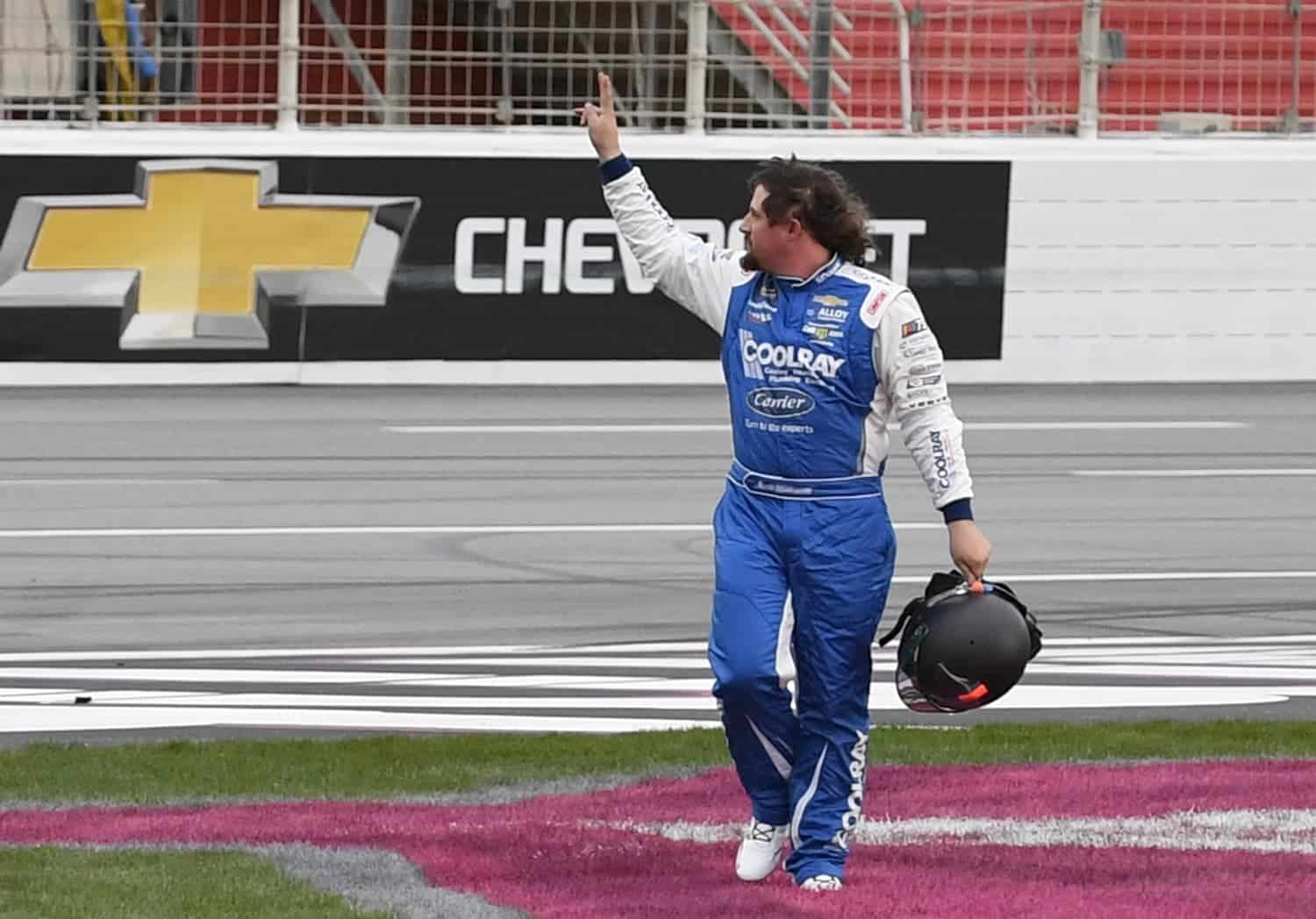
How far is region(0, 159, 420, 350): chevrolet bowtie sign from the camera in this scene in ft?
59.1

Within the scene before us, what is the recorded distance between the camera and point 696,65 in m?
19.7

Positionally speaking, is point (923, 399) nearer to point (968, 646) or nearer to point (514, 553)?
point (968, 646)

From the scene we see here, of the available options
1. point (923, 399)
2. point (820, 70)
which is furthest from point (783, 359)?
point (820, 70)

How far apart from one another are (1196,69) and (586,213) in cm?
521

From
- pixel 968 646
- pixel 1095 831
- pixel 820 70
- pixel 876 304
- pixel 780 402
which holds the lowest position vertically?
pixel 1095 831

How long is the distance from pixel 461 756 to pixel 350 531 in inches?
198

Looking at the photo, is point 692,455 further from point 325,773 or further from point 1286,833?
point 1286,833

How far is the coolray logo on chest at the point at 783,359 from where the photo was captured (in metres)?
6.20

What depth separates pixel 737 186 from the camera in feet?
63.7

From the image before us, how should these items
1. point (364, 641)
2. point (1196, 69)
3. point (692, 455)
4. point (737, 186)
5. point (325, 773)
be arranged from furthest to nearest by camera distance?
point (1196, 69), point (737, 186), point (692, 455), point (364, 641), point (325, 773)

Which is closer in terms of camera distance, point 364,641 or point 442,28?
point 364,641

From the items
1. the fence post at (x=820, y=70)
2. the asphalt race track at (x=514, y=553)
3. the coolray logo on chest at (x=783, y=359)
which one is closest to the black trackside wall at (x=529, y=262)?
the asphalt race track at (x=514, y=553)

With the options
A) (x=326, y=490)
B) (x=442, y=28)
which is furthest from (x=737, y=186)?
(x=326, y=490)

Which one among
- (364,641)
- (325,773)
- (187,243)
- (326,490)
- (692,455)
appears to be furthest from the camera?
(187,243)
